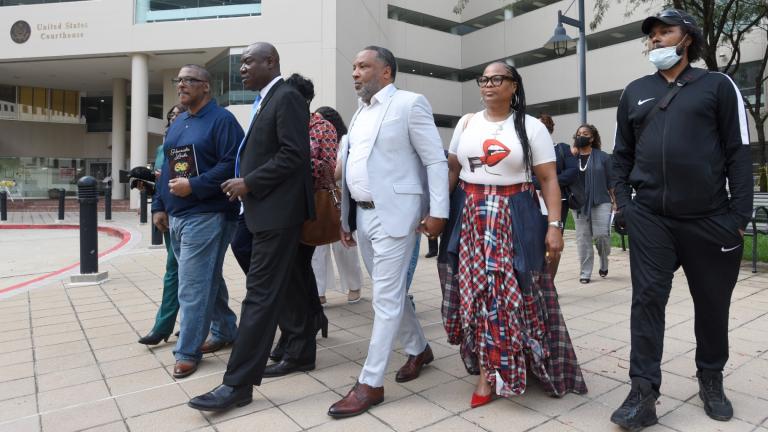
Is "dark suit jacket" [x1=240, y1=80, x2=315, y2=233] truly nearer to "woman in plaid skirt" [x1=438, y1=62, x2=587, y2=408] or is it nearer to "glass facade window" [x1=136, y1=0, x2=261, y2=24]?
"woman in plaid skirt" [x1=438, y1=62, x2=587, y2=408]

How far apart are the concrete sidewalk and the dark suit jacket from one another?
1.05 m

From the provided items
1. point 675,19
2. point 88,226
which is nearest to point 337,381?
point 675,19

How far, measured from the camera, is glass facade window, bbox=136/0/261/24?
22828mm

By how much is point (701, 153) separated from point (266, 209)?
7.34ft

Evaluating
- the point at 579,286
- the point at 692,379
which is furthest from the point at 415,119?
the point at 579,286

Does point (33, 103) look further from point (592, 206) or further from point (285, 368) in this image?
point (285, 368)

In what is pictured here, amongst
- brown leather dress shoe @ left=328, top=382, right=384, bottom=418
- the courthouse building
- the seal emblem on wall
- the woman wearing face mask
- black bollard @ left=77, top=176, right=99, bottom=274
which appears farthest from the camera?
the seal emblem on wall

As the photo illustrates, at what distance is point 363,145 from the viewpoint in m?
3.00

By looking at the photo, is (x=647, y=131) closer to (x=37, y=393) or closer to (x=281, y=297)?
(x=281, y=297)

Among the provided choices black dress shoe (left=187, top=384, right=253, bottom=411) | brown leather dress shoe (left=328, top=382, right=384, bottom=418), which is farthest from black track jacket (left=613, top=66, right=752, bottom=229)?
black dress shoe (left=187, top=384, right=253, bottom=411)

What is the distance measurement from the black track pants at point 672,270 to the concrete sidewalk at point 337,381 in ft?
1.28

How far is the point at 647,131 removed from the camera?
8.93 feet

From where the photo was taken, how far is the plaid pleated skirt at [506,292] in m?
2.81

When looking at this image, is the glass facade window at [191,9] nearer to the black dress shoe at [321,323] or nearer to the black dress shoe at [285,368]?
the black dress shoe at [321,323]
